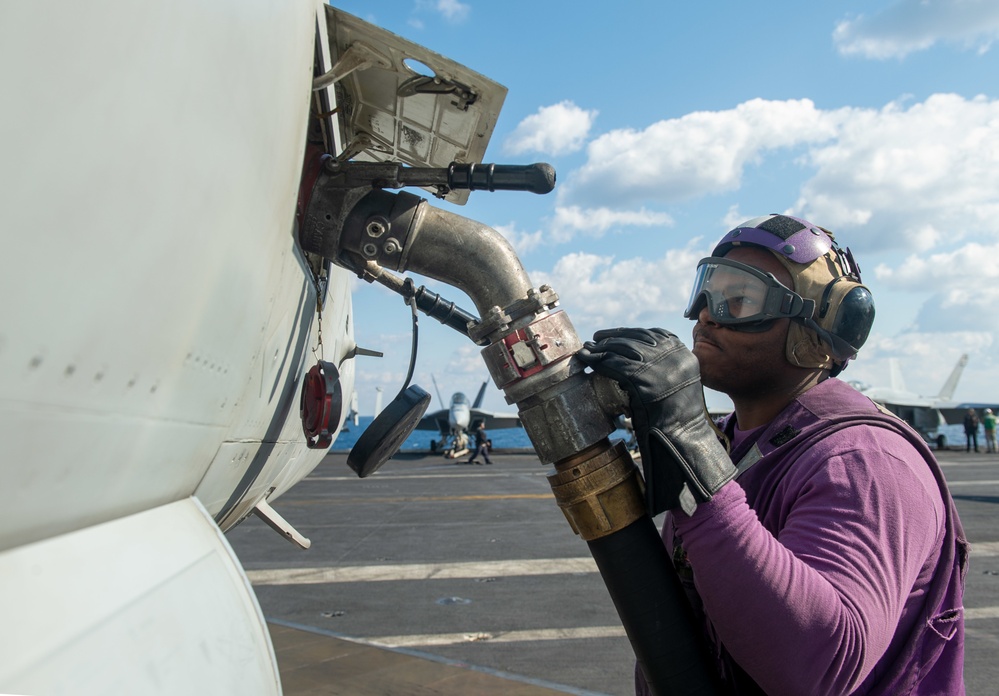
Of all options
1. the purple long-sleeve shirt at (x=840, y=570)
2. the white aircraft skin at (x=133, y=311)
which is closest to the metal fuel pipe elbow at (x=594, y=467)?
the purple long-sleeve shirt at (x=840, y=570)

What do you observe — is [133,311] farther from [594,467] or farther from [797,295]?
[797,295]

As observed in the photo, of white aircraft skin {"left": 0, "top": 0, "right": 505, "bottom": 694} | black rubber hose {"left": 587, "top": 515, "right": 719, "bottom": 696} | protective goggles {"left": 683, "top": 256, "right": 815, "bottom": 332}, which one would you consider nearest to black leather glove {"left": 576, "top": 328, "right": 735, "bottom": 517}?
black rubber hose {"left": 587, "top": 515, "right": 719, "bottom": 696}

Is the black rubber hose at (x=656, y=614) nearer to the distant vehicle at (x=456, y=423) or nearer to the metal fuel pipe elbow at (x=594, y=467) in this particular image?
the metal fuel pipe elbow at (x=594, y=467)

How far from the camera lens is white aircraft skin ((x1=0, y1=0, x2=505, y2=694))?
83 centimetres

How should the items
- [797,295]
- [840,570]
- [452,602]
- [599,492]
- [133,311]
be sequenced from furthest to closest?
[452,602]
[797,295]
[599,492]
[840,570]
[133,311]

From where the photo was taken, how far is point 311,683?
452 centimetres

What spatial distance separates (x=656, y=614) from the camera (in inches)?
68.6

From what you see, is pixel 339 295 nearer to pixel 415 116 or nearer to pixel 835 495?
pixel 415 116

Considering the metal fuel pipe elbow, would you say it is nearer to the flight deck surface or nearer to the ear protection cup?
the ear protection cup

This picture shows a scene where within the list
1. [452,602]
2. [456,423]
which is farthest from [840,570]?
[456,423]

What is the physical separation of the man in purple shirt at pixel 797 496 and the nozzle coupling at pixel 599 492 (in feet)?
0.35

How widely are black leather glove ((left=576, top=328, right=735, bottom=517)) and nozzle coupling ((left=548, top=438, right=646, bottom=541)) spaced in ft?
0.23

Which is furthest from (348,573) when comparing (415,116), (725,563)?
(725,563)

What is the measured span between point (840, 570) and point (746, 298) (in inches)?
32.6
